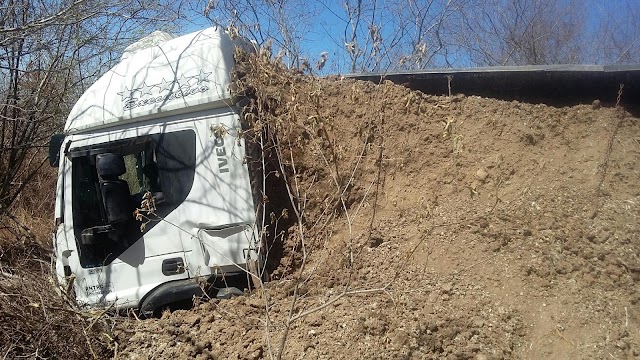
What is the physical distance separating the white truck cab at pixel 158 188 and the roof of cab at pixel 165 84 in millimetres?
11

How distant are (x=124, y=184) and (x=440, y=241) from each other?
2757 millimetres

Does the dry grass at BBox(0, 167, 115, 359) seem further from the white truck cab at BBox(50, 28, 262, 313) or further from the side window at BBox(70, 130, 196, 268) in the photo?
the side window at BBox(70, 130, 196, 268)

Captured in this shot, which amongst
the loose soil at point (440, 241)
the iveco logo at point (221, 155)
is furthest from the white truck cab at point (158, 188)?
the loose soil at point (440, 241)

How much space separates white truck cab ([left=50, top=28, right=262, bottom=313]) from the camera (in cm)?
466

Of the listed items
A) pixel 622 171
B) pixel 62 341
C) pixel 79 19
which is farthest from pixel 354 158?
pixel 79 19

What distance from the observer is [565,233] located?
158 inches

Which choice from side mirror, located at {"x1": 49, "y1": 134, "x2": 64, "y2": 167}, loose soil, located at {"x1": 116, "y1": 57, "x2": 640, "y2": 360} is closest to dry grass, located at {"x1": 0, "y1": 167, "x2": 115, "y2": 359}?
loose soil, located at {"x1": 116, "y1": 57, "x2": 640, "y2": 360}

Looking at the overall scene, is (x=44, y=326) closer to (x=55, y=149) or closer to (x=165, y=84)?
(x=55, y=149)

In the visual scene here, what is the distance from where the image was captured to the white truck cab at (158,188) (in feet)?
15.3

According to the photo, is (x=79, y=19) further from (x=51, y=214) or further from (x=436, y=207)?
(x=436, y=207)

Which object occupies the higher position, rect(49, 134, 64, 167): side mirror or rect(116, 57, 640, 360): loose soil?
rect(49, 134, 64, 167): side mirror

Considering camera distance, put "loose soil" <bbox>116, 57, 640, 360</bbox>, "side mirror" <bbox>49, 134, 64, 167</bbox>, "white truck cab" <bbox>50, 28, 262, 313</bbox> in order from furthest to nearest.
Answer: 1. "side mirror" <bbox>49, 134, 64, 167</bbox>
2. "white truck cab" <bbox>50, 28, 262, 313</bbox>
3. "loose soil" <bbox>116, 57, 640, 360</bbox>

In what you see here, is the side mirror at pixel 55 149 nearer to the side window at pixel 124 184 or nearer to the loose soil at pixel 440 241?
the side window at pixel 124 184

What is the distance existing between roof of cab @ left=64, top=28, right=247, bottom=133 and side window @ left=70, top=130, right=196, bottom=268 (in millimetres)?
253
